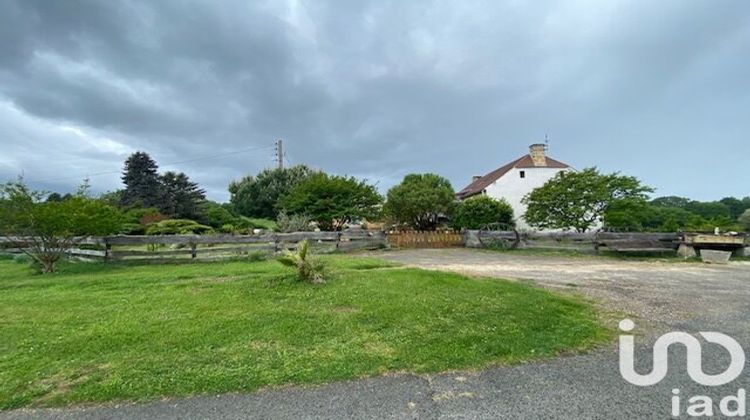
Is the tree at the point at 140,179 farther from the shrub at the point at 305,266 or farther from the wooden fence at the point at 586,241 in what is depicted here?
the shrub at the point at 305,266

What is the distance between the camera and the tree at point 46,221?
9211mm

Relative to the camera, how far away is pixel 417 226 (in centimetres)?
2566

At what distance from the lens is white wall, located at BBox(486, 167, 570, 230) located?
86.2 feet

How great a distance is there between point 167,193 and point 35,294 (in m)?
31.7

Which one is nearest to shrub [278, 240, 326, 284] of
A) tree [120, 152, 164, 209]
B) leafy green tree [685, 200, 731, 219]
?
tree [120, 152, 164, 209]

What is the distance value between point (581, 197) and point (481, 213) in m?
5.79

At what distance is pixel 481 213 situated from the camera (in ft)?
72.9

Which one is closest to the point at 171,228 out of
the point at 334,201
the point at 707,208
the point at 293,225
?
the point at 293,225

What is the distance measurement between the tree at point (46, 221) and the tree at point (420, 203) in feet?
56.0

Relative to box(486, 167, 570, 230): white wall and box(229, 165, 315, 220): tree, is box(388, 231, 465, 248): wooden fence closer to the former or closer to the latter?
box(486, 167, 570, 230): white wall

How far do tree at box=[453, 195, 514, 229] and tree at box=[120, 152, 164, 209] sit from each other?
2923 cm

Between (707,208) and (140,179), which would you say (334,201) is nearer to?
(140,179)

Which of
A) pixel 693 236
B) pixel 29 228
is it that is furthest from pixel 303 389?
pixel 693 236

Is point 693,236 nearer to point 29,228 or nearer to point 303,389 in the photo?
point 303,389
